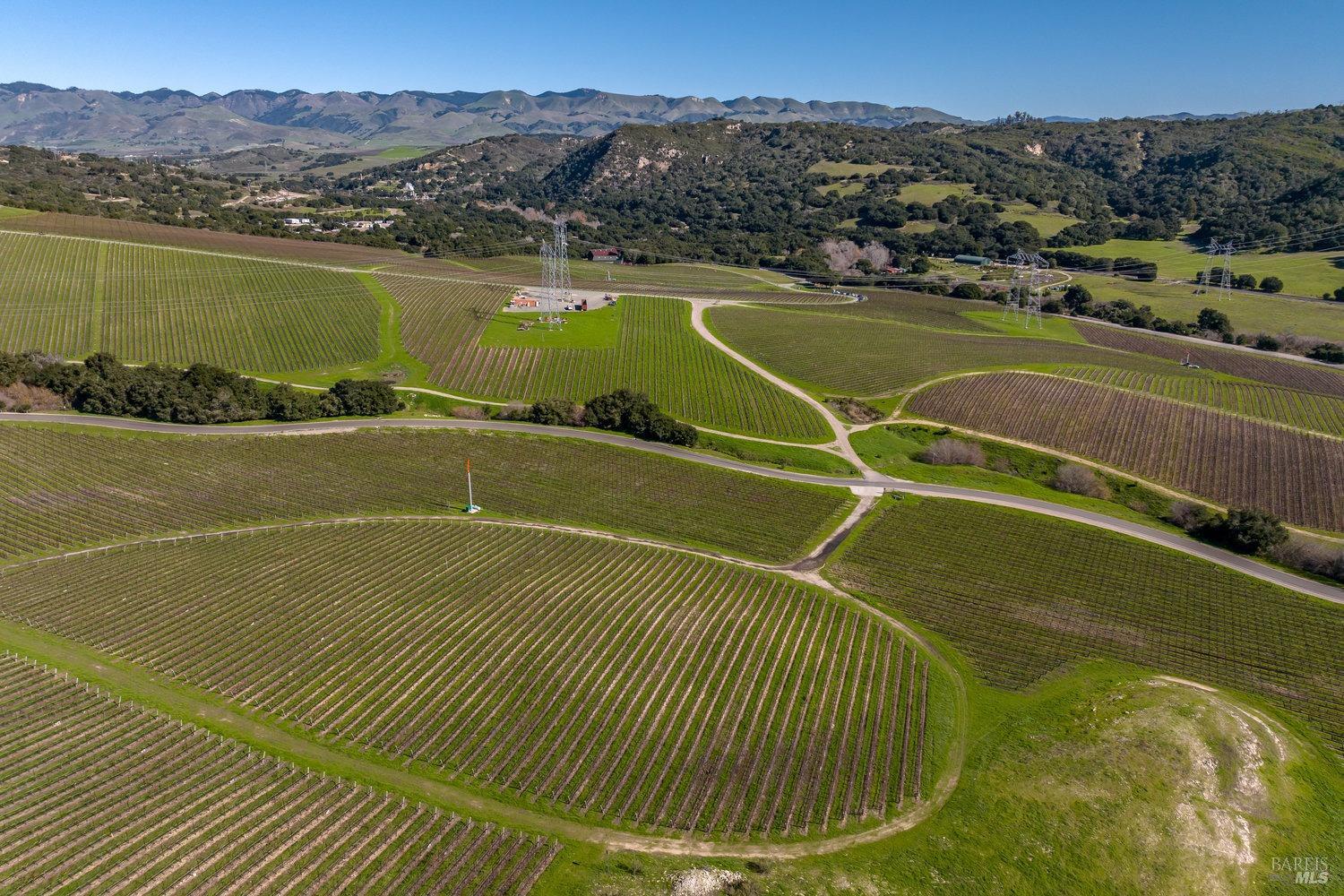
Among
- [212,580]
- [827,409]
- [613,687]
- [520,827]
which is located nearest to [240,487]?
[212,580]

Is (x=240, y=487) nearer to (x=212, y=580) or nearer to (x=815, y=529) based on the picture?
(x=212, y=580)

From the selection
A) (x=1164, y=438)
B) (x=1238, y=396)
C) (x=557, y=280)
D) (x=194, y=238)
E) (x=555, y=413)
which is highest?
(x=194, y=238)

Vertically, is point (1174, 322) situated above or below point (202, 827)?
above

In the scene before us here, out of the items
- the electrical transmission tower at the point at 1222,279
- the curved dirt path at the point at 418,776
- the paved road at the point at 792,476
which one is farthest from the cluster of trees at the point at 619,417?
the electrical transmission tower at the point at 1222,279

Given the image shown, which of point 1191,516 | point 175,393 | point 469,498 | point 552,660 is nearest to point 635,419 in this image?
point 469,498

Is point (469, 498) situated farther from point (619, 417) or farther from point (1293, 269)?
point (1293, 269)

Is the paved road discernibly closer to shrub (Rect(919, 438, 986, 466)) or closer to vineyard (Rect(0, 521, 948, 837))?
shrub (Rect(919, 438, 986, 466))

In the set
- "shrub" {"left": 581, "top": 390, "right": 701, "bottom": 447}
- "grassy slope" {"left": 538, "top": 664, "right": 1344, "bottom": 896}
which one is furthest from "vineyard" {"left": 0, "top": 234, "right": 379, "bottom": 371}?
"grassy slope" {"left": 538, "top": 664, "right": 1344, "bottom": 896}
